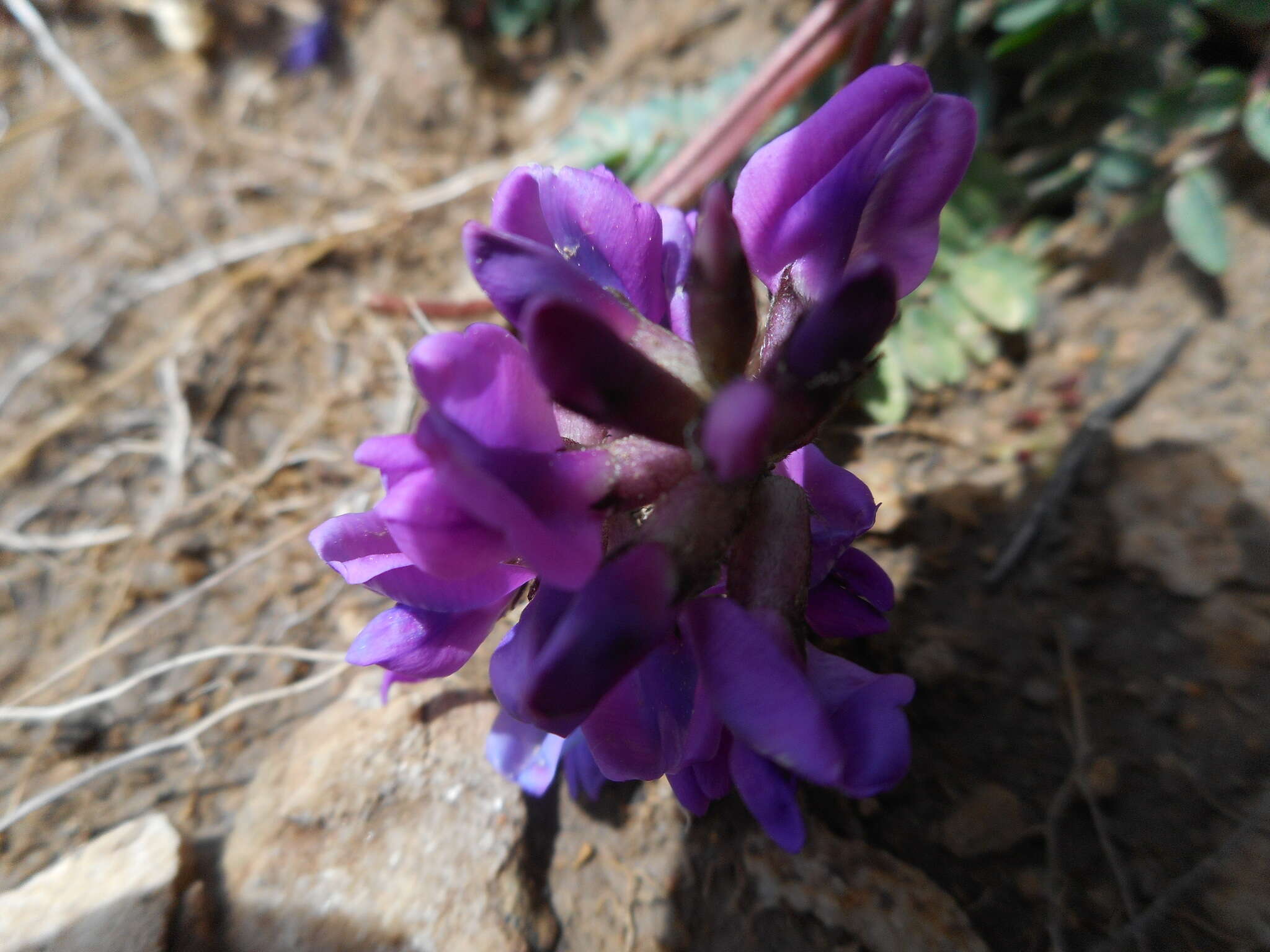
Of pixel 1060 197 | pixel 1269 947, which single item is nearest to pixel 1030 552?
pixel 1269 947

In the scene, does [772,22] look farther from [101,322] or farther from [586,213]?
[101,322]

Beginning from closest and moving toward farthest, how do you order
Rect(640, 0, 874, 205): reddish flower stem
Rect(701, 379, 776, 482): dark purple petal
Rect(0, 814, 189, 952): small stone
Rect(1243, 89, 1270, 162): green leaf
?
Rect(701, 379, 776, 482): dark purple petal
Rect(0, 814, 189, 952): small stone
Rect(1243, 89, 1270, 162): green leaf
Rect(640, 0, 874, 205): reddish flower stem

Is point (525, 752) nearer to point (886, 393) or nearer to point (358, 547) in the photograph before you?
point (358, 547)

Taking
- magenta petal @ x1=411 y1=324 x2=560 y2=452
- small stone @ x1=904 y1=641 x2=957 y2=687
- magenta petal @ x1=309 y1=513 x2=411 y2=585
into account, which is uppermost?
magenta petal @ x1=411 y1=324 x2=560 y2=452

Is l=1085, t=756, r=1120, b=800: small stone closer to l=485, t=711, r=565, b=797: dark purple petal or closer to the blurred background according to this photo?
the blurred background

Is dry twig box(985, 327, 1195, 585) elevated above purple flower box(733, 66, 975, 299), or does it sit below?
below

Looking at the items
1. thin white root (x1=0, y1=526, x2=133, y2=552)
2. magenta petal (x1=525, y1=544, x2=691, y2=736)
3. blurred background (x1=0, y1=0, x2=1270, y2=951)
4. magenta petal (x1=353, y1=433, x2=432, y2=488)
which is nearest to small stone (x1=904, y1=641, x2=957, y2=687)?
blurred background (x1=0, y1=0, x2=1270, y2=951)

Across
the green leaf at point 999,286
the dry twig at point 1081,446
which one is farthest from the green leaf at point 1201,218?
the green leaf at point 999,286
